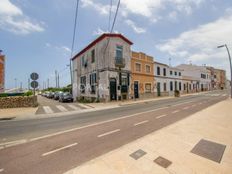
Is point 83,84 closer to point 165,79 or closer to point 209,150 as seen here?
point 165,79

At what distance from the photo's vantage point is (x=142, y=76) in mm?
29375

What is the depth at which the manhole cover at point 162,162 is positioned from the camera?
407 cm

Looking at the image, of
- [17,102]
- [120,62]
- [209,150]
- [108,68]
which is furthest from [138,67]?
[209,150]

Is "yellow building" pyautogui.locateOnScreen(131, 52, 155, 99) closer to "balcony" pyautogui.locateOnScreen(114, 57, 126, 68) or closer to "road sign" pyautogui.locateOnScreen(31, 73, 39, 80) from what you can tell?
"balcony" pyautogui.locateOnScreen(114, 57, 126, 68)

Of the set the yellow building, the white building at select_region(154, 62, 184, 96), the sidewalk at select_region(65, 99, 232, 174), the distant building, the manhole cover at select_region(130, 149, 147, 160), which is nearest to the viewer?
the sidewalk at select_region(65, 99, 232, 174)

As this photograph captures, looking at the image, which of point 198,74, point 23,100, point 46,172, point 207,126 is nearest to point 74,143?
point 46,172

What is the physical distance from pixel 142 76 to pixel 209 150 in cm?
2474

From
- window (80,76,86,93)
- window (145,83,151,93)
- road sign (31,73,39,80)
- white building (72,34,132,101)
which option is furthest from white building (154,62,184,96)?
road sign (31,73,39,80)

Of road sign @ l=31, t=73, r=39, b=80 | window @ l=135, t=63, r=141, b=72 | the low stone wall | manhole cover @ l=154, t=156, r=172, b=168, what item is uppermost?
window @ l=135, t=63, r=141, b=72

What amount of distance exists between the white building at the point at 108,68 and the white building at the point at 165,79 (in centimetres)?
1014

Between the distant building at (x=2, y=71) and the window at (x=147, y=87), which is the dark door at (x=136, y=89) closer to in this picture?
the window at (x=147, y=87)

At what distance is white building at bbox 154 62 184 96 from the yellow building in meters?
2.25

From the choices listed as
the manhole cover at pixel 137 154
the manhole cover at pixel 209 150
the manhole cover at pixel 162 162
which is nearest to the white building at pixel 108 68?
the manhole cover at pixel 209 150

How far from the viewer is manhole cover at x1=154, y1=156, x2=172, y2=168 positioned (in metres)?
4.07
